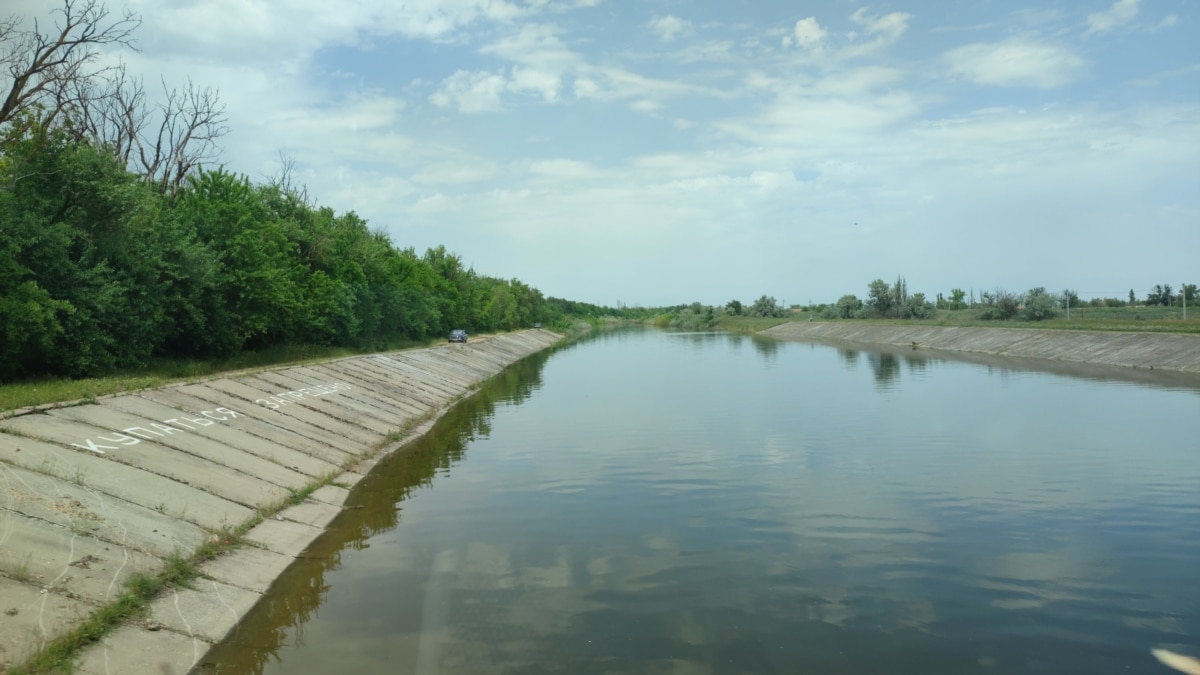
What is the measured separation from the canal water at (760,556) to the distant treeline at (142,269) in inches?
328

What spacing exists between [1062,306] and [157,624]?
8064 centimetres

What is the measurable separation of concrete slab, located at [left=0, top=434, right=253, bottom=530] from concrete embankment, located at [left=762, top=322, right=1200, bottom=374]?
135ft

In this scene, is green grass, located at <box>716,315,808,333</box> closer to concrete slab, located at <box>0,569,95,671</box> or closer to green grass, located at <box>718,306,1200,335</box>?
green grass, located at <box>718,306,1200,335</box>

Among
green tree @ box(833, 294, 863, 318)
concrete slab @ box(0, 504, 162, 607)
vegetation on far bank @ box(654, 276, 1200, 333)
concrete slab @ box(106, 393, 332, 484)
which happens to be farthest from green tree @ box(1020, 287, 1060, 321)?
concrete slab @ box(0, 504, 162, 607)

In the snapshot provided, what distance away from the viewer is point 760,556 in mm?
11633

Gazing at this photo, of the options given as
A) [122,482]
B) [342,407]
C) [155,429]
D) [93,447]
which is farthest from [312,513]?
[342,407]

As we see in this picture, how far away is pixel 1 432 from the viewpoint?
12516 millimetres

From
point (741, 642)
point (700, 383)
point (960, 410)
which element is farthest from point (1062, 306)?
point (741, 642)

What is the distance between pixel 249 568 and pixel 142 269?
16155 mm

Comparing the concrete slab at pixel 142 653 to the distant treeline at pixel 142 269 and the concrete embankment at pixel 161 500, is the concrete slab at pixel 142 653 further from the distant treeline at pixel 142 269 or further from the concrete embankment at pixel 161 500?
the distant treeline at pixel 142 269

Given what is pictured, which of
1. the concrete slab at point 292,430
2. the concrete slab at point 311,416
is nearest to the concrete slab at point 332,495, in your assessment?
the concrete slab at point 292,430

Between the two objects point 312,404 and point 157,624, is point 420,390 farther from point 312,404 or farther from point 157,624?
point 157,624

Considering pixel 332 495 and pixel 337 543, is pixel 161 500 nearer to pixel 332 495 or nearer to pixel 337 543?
pixel 337 543

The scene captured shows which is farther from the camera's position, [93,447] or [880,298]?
[880,298]
